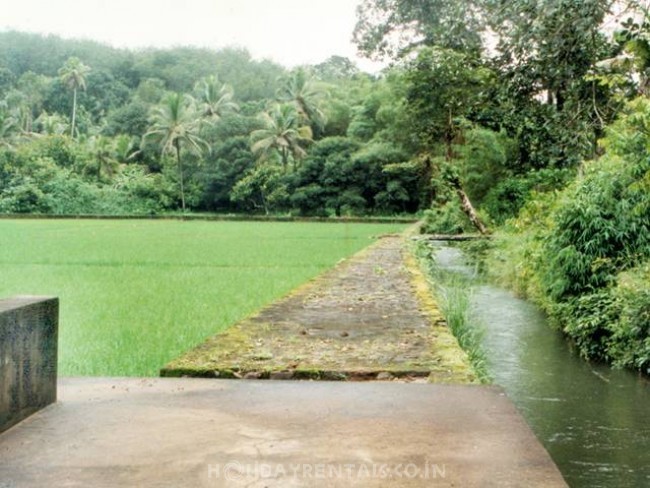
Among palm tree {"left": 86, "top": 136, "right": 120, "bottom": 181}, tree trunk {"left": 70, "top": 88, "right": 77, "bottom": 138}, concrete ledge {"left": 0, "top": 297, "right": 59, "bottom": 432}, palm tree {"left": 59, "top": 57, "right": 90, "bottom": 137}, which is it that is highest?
palm tree {"left": 59, "top": 57, "right": 90, "bottom": 137}

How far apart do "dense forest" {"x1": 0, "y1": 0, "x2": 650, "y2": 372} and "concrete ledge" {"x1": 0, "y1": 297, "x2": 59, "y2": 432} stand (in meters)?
3.05

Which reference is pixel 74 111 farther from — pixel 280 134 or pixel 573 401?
pixel 573 401

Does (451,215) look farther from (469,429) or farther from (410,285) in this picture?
(469,429)

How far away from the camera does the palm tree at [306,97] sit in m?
42.4

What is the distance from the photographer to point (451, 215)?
882 inches

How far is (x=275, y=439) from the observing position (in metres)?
2.51

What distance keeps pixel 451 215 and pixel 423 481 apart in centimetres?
2065

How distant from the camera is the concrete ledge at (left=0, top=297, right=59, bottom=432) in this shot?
2555mm

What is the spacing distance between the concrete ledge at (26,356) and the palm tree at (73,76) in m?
44.1

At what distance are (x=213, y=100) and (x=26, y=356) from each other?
45.3 meters

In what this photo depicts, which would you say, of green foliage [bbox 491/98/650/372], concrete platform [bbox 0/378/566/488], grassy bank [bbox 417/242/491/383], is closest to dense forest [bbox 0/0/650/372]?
green foliage [bbox 491/98/650/372]

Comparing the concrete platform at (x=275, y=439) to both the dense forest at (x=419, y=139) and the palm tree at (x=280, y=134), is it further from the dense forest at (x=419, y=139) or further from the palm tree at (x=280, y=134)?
the palm tree at (x=280, y=134)

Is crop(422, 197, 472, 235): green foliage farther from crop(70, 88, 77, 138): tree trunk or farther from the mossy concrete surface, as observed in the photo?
crop(70, 88, 77, 138): tree trunk

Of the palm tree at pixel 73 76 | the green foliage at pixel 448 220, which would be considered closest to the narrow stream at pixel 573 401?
the green foliage at pixel 448 220
